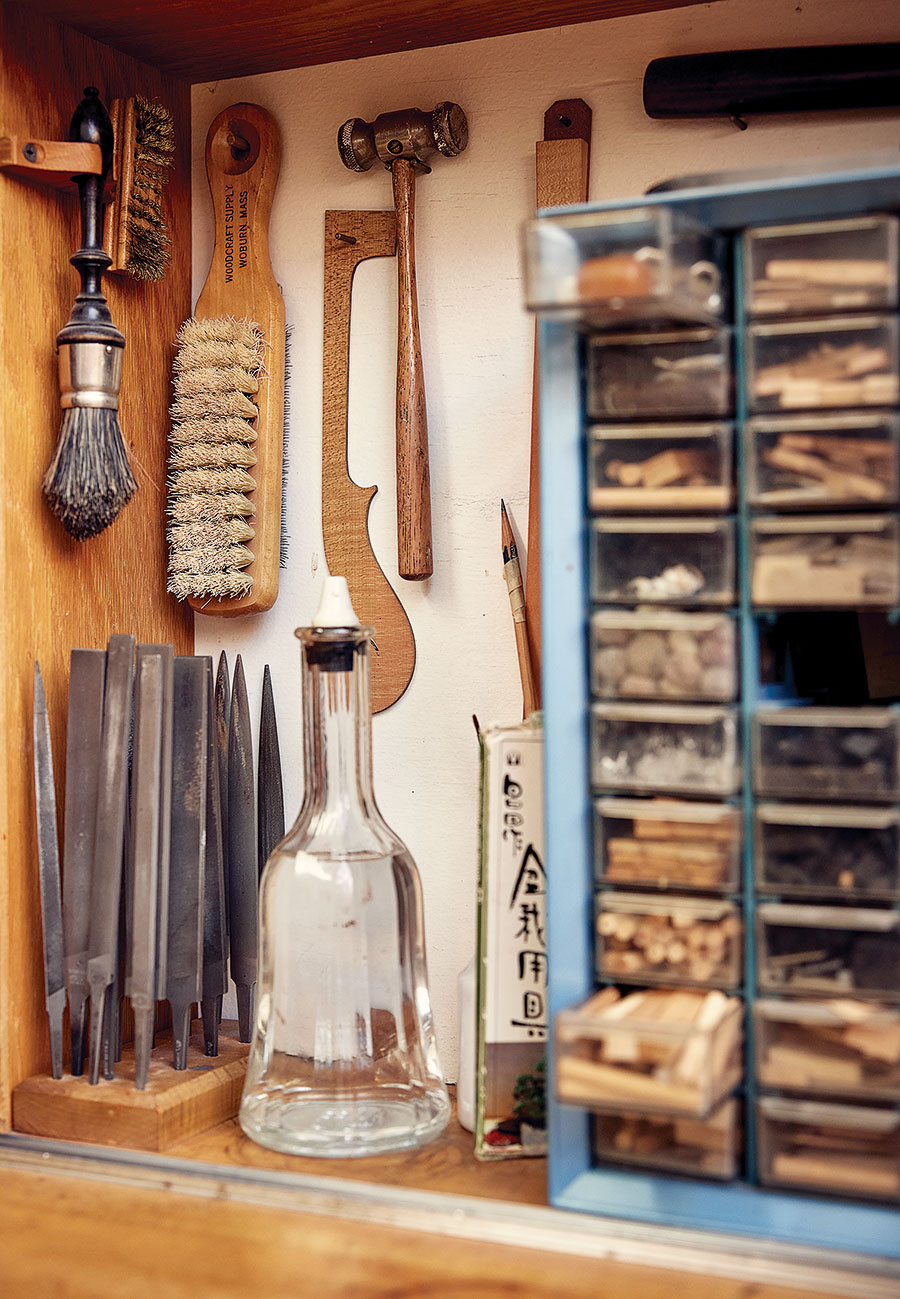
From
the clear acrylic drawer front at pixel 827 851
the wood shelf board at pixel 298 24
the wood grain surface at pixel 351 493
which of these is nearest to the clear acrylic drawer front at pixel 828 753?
the clear acrylic drawer front at pixel 827 851

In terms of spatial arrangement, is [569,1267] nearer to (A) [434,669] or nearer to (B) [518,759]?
(B) [518,759]

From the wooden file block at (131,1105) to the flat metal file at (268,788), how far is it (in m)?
0.22

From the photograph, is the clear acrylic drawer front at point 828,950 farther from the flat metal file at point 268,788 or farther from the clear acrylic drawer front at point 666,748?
the flat metal file at point 268,788

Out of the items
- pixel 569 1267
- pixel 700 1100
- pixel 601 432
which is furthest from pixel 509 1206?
pixel 601 432

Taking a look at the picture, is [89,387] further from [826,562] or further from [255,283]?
[826,562]

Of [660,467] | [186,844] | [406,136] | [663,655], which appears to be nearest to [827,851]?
[663,655]

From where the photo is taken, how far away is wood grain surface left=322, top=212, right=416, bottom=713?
Result: 133 centimetres

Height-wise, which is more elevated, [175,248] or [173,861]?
[175,248]

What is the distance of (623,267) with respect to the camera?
873 millimetres

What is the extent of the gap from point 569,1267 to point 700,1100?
167 millimetres

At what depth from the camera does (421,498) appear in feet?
4.23

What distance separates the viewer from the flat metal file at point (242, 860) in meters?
1.27

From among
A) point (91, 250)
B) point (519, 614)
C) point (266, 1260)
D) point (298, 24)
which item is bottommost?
point (266, 1260)

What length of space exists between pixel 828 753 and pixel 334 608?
1.46 ft
